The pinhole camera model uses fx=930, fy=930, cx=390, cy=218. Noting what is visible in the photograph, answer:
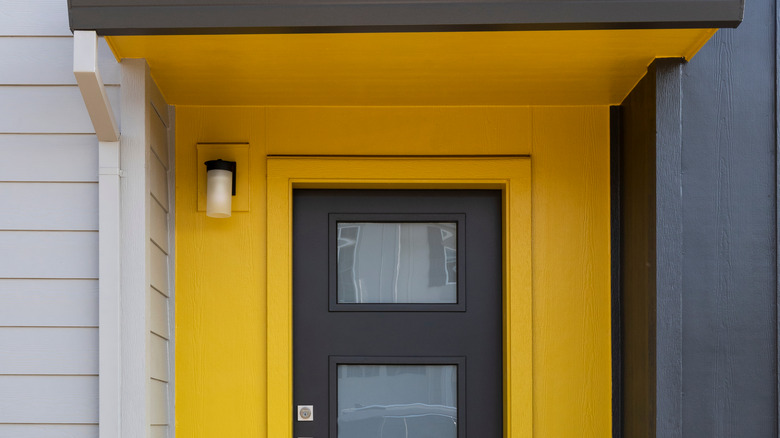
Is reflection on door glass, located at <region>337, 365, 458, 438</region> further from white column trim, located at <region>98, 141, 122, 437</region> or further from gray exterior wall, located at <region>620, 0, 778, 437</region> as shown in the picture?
white column trim, located at <region>98, 141, 122, 437</region>

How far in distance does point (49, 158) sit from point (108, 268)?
40 cm

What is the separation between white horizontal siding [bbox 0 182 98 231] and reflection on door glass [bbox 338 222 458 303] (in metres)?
0.90

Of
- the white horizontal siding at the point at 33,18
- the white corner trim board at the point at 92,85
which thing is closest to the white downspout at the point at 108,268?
the white corner trim board at the point at 92,85

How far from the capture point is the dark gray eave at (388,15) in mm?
2369

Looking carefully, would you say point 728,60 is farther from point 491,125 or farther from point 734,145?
point 491,125

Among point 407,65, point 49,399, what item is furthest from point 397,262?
point 49,399

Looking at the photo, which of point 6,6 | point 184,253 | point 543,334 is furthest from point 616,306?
point 6,6

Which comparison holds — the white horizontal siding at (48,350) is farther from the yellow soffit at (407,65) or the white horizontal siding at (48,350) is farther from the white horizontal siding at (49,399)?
the yellow soffit at (407,65)

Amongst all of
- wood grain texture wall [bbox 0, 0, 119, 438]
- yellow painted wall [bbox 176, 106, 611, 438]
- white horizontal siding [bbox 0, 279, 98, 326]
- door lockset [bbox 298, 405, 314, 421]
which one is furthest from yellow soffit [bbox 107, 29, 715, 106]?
door lockset [bbox 298, 405, 314, 421]

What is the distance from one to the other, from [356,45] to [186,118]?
0.88m

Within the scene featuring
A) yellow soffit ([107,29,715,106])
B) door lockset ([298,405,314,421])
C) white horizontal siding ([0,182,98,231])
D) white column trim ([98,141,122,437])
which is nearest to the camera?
yellow soffit ([107,29,715,106])

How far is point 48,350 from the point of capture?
2707 mm

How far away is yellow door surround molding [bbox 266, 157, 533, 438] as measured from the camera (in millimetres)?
3109

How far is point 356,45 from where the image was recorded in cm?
257
